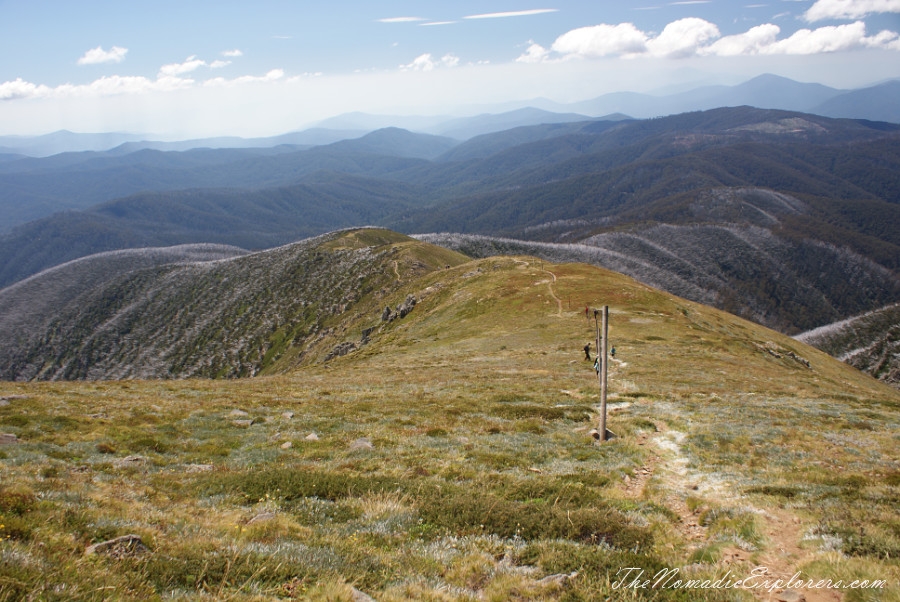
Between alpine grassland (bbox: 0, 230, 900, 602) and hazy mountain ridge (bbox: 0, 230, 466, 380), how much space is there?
87.4 m

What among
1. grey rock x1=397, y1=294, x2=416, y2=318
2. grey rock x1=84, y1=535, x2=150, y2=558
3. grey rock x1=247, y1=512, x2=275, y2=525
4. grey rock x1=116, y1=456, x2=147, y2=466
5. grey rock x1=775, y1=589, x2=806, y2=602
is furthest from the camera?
grey rock x1=397, y1=294, x2=416, y2=318

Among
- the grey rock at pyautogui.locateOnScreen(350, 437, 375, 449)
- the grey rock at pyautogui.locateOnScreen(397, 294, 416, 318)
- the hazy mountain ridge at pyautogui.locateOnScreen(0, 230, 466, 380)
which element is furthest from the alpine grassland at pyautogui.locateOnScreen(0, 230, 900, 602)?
the hazy mountain ridge at pyautogui.locateOnScreen(0, 230, 466, 380)

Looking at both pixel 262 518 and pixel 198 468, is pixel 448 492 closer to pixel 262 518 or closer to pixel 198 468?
pixel 262 518

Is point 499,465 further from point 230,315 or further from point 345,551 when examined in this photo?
point 230,315

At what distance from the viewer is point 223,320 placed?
162750 mm

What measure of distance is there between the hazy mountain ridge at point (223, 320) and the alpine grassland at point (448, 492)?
287 feet

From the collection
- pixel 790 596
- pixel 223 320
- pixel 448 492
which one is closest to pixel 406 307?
pixel 448 492

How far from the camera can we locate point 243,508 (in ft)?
39.8

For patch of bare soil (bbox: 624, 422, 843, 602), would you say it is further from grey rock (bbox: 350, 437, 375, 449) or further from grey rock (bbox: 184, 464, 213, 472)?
grey rock (bbox: 184, 464, 213, 472)

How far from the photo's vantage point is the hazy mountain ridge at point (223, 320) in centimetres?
14138

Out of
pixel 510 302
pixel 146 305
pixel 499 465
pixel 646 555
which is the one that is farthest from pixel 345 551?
pixel 146 305

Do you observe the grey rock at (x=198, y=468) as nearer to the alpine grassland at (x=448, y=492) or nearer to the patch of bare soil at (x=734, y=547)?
the alpine grassland at (x=448, y=492)

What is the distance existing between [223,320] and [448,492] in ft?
553

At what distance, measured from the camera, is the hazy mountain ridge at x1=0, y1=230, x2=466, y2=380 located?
141 metres
